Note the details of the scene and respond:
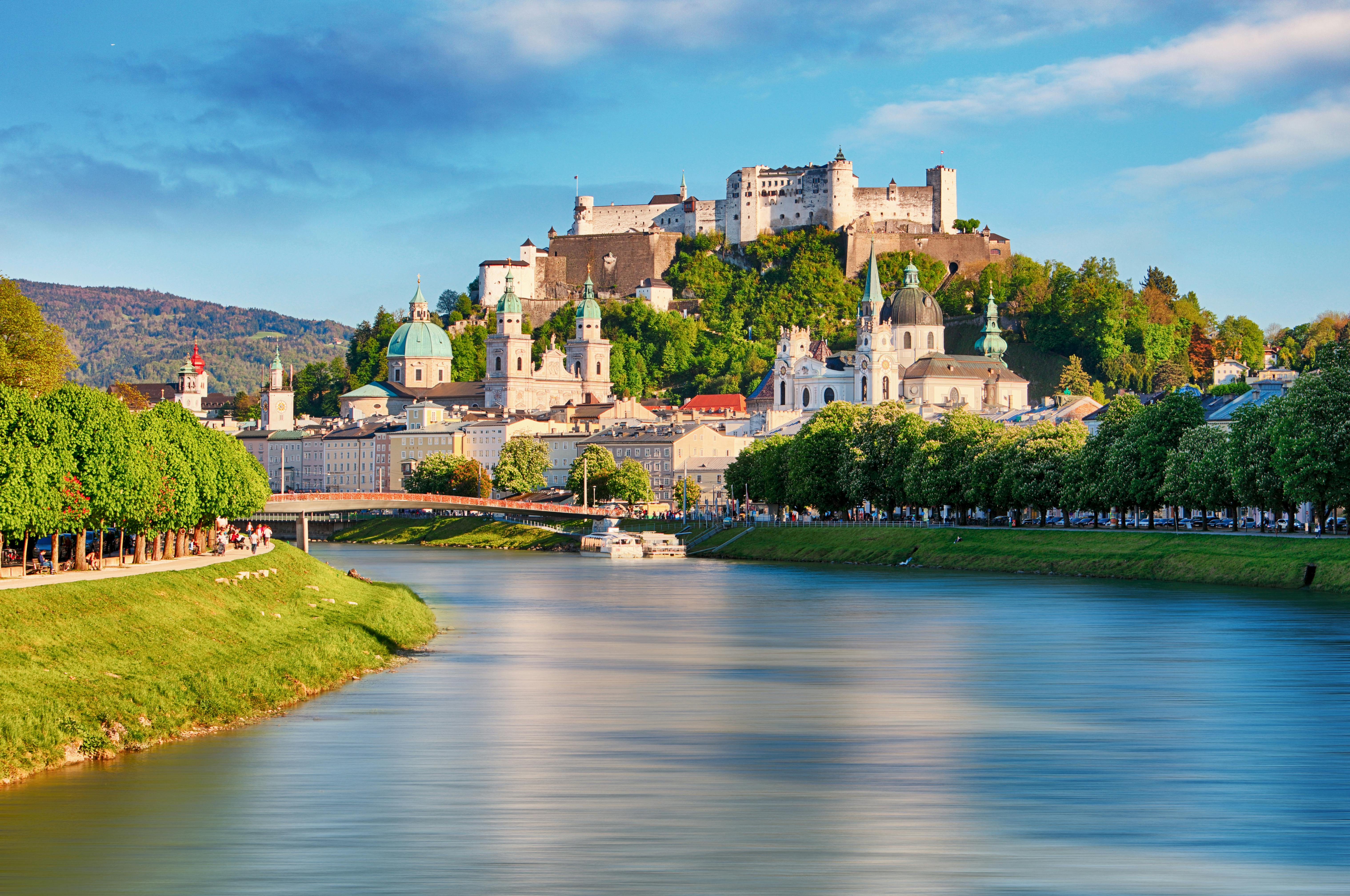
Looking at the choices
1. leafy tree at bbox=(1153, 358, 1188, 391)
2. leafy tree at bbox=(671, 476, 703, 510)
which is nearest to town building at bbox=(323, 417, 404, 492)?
leafy tree at bbox=(671, 476, 703, 510)

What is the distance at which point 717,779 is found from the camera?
22.3 meters

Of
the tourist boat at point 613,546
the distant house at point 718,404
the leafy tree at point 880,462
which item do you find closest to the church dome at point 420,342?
the distant house at point 718,404

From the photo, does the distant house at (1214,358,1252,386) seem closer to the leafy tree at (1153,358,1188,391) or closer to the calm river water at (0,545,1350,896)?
the leafy tree at (1153,358,1188,391)

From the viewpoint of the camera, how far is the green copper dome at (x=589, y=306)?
172250 mm

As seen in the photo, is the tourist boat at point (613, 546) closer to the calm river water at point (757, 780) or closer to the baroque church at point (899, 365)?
the baroque church at point (899, 365)

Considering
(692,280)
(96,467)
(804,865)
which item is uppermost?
(692,280)

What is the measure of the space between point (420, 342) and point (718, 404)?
122 feet

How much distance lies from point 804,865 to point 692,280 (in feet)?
512

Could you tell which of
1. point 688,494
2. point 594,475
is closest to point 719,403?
point 688,494

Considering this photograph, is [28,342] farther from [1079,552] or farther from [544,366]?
[544,366]

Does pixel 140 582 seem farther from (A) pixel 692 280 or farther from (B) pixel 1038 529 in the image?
(A) pixel 692 280

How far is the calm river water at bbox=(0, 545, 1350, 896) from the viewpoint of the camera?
17406 mm

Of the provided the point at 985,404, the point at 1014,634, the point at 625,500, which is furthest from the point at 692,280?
the point at 1014,634

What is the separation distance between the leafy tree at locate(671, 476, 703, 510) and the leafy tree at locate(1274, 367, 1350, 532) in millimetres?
74028
